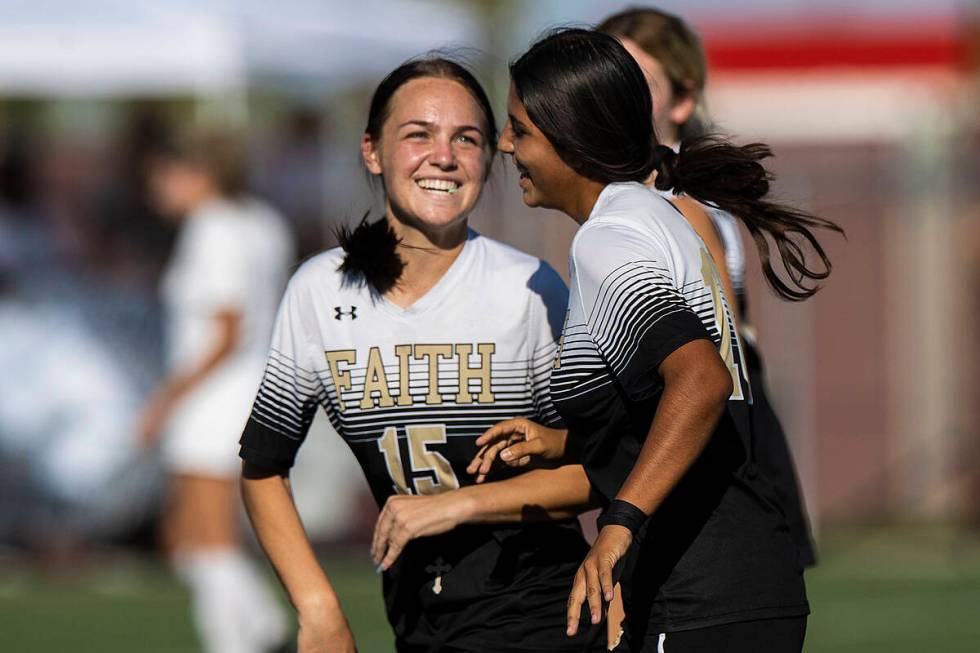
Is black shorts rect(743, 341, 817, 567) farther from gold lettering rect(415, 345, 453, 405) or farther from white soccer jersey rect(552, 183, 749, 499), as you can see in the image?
gold lettering rect(415, 345, 453, 405)

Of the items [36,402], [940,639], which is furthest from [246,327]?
[36,402]

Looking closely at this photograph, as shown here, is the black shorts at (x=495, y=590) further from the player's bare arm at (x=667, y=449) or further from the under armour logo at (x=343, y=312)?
the player's bare arm at (x=667, y=449)

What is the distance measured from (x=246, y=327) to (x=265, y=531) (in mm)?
4107

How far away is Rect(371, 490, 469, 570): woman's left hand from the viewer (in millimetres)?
3709

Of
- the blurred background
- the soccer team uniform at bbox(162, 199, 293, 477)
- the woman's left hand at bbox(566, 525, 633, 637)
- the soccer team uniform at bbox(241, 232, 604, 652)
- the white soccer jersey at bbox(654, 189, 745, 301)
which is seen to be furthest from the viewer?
the blurred background

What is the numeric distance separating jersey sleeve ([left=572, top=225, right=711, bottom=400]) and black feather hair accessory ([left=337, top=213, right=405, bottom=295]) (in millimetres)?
755

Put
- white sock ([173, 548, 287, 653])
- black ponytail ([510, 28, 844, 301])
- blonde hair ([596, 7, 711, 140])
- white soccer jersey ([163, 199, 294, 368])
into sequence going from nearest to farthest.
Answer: black ponytail ([510, 28, 844, 301]) → blonde hair ([596, 7, 711, 140]) → white sock ([173, 548, 287, 653]) → white soccer jersey ([163, 199, 294, 368])

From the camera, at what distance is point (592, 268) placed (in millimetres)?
3410

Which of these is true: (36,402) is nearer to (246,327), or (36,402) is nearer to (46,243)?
(46,243)

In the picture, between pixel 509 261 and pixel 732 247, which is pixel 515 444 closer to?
pixel 509 261

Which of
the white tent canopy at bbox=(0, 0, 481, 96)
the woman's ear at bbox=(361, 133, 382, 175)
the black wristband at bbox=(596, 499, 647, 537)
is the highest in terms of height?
the white tent canopy at bbox=(0, 0, 481, 96)

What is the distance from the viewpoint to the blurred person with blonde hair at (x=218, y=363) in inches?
296

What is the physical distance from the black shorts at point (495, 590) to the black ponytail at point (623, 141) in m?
0.84

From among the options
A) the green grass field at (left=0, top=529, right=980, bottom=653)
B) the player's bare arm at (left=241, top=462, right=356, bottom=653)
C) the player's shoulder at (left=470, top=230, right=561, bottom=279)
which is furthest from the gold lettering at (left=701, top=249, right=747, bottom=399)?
the green grass field at (left=0, top=529, right=980, bottom=653)
